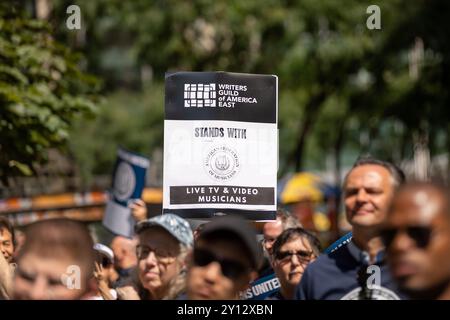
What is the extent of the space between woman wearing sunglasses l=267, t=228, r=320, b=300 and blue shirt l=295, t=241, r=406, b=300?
0.96 meters

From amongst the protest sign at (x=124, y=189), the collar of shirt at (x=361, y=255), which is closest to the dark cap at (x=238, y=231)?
the collar of shirt at (x=361, y=255)

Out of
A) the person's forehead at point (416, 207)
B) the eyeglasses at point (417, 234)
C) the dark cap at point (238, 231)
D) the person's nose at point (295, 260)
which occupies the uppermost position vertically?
the person's forehead at point (416, 207)

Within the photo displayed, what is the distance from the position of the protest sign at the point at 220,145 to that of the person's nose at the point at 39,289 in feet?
7.33

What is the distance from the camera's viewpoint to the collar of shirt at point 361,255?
180 inches

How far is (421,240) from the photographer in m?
3.43

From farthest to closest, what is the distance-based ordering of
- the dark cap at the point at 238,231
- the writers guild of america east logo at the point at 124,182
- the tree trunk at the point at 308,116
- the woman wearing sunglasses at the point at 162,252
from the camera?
the tree trunk at the point at 308,116, the writers guild of america east logo at the point at 124,182, the woman wearing sunglasses at the point at 162,252, the dark cap at the point at 238,231

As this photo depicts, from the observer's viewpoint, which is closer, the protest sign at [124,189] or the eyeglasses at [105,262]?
the eyeglasses at [105,262]

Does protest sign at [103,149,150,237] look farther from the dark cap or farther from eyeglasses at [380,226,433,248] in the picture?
eyeglasses at [380,226,433,248]

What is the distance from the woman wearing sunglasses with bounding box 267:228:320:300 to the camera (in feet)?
19.0

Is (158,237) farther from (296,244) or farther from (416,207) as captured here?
(416,207)

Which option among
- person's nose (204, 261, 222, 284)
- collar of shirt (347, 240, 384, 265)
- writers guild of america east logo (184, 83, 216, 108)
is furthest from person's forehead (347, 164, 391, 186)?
writers guild of america east logo (184, 83, 216, 108)

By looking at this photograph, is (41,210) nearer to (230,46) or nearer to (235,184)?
(230,46)

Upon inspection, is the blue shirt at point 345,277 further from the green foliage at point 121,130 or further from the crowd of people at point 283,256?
the green foliage at point 121,130
